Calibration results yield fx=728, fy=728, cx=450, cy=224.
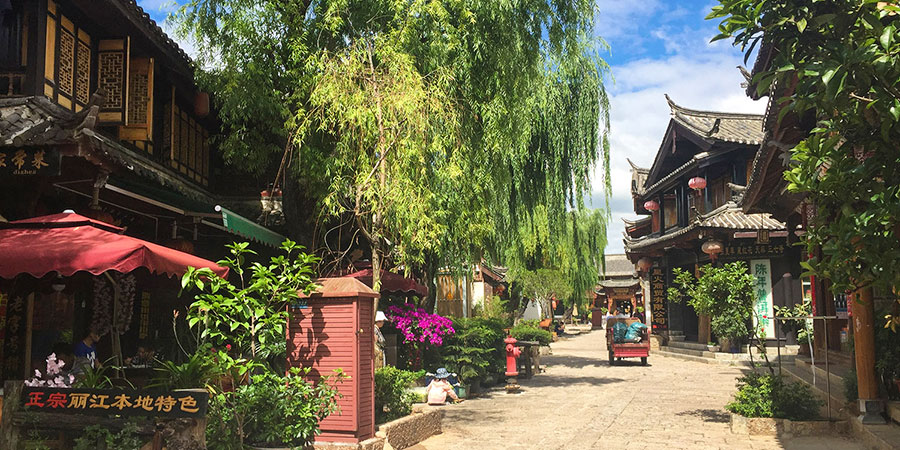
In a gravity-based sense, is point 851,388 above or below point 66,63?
below

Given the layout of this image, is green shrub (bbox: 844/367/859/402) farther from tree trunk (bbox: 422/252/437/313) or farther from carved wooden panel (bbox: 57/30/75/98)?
carved wooden panel (bbox: 57/30/75/98)

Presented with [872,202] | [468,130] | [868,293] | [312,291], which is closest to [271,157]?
[468,130]

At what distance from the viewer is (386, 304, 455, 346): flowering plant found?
13.2 m

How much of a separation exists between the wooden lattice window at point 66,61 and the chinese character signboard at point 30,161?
196cm

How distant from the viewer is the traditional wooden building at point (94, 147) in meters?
7.20

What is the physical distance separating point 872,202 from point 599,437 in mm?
6195

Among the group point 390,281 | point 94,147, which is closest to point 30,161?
point 94,147

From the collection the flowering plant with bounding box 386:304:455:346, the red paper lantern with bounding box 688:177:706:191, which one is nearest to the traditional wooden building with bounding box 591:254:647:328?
the red paper lantern with bounding box 688:177:706:191

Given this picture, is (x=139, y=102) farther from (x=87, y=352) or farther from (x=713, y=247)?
(x=713, y=247)

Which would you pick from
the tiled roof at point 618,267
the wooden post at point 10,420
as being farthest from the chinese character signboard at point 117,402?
the tiled roof at point 618,267

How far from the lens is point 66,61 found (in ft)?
30.7

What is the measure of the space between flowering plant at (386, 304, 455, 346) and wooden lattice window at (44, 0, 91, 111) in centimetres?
624

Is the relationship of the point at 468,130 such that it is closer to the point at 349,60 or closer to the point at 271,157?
the point at 349,60

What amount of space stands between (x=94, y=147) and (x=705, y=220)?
733 inches
